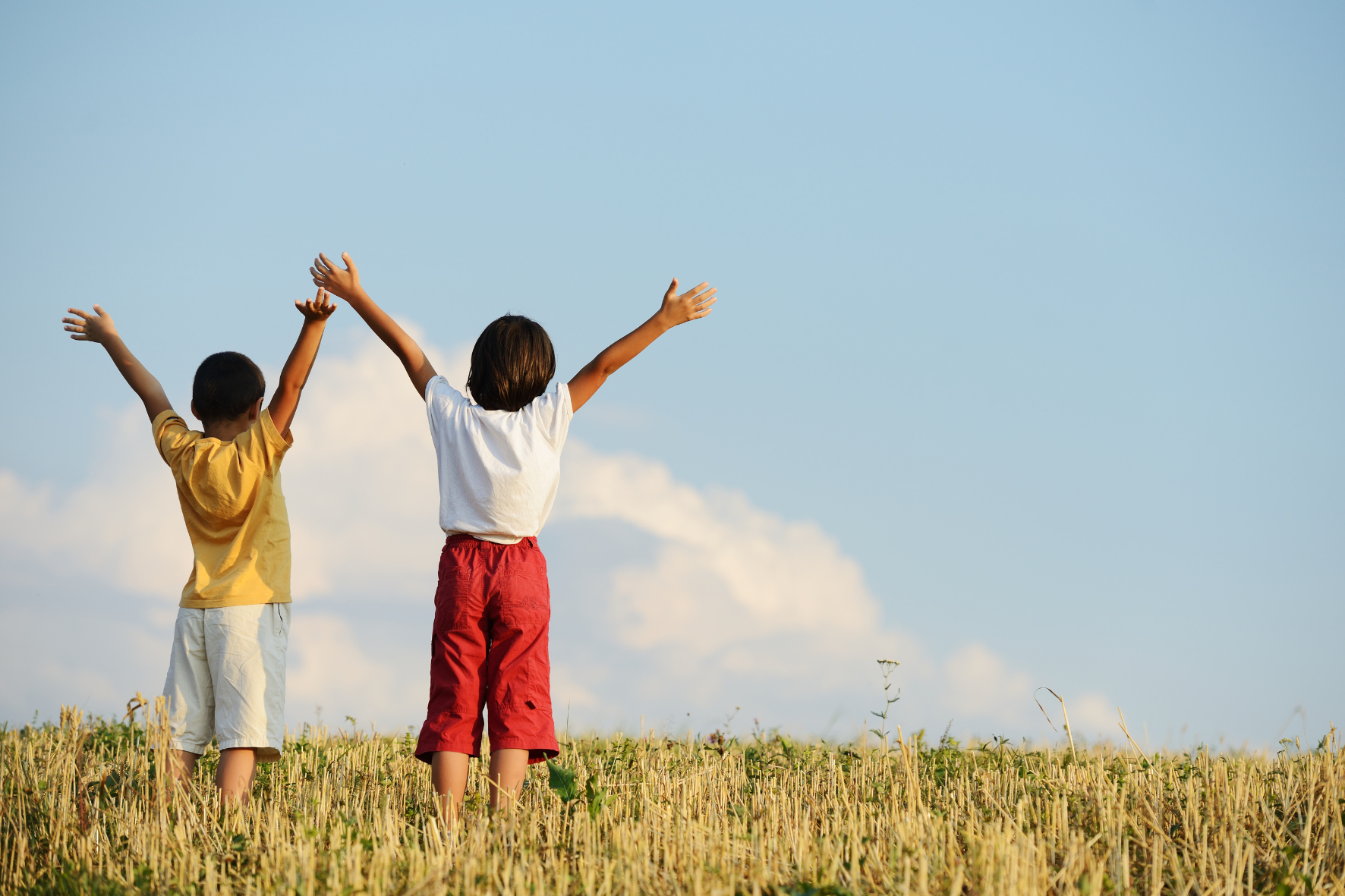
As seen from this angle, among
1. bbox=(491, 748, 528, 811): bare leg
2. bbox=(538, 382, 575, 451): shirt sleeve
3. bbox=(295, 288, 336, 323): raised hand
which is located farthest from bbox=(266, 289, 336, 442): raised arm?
bbox=(491, 748, 528, 811): bare leg

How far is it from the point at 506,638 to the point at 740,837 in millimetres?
1395

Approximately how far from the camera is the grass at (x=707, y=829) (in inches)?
148

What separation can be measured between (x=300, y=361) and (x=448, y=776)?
7.21ft

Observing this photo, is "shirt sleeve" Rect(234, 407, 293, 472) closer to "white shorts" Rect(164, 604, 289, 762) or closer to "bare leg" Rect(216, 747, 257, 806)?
"white shorts" Rect(164, 604, 289, 762)

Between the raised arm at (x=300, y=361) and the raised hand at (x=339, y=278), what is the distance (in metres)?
0.05

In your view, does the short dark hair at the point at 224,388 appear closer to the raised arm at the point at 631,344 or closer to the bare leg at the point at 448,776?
the raised arm at the point at 631,344

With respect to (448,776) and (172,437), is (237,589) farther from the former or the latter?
(448,776)

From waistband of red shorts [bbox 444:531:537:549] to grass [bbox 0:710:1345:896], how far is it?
1.06 m

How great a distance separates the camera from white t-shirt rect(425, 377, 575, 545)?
4941mm

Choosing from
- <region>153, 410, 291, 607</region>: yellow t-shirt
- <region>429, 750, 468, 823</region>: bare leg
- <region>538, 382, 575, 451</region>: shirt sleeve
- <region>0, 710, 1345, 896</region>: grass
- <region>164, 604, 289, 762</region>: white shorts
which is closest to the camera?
<region>0, 710, 1345, 896</region>: grass

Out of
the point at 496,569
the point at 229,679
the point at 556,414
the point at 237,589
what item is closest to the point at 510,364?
the point at 556,414

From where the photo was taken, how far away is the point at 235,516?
5.46 metres

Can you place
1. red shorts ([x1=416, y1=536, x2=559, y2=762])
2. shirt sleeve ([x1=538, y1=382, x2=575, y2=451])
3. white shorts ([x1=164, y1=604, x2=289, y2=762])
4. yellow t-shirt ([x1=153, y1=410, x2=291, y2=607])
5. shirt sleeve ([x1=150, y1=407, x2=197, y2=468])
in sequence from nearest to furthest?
red shorts ([x1=416, y1=536, x2=559, y2=762]) < shirt sleeve ([x1=538, y1=382, x2=575, y2=451]) < white shorts ([x1=164, y1=604, x2=289, y2=762]) < yellow t-shirt ([x1=153, y1=410, x2=291, y2=607]) < shirt sleeve ([x1=150, y1=407, x2=197, y2=468])

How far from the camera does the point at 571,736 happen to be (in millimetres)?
8180
